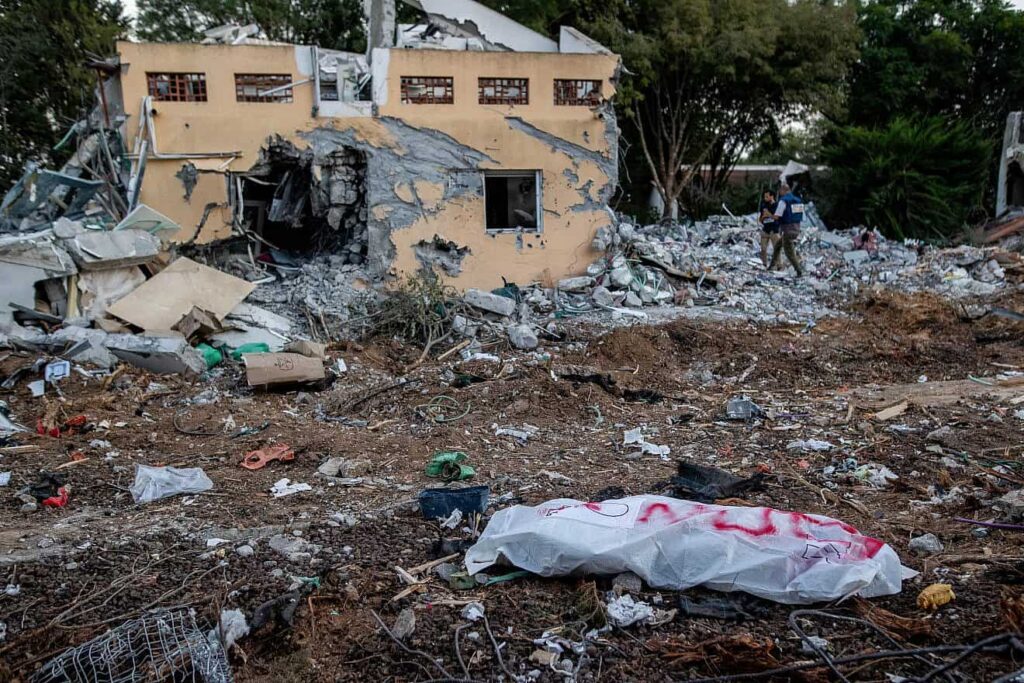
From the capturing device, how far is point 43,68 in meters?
16.6

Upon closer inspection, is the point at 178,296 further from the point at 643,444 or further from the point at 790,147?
the point at 790,147

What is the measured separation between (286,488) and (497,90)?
8128mm

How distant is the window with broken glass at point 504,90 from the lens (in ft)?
37.6

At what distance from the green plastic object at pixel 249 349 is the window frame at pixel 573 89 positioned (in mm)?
5812

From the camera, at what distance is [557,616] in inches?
126

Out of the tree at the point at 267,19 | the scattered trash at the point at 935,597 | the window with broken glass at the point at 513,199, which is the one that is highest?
the tree at the point at 267,19

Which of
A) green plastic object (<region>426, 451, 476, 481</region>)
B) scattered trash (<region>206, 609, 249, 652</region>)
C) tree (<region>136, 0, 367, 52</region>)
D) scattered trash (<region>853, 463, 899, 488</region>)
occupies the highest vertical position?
tree (<region>136, 0, 367, 52</region>)

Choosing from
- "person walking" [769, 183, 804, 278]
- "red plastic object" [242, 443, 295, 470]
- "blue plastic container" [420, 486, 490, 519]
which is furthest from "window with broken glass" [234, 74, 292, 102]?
"blue plastic container" [420, 486, 490, 519]

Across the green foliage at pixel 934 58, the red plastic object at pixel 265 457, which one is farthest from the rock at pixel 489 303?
the green foliage at pixel 934 58

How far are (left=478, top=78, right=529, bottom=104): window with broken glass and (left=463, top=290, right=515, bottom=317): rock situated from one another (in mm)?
3184

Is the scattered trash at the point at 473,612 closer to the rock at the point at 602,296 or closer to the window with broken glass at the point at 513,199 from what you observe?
the rock at the point at 602,296

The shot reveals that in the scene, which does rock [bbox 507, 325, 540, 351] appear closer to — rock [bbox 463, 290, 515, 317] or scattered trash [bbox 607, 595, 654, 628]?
rock [bbox 463, 290, 515, 317]

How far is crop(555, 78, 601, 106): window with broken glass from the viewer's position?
463 inches

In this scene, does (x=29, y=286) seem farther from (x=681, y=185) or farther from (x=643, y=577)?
(x=681, y=185)
